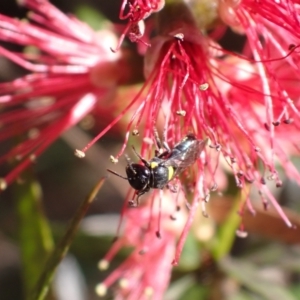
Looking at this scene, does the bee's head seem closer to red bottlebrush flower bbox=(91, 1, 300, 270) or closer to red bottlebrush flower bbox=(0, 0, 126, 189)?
red bottlebrush flower bbox=(91, 1, 300, 270)

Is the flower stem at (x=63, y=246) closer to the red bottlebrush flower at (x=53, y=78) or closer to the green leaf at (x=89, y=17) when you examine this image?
the red bottlebrush flower at (x=53, y=78)

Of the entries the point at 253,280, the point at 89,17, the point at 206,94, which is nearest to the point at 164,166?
the point at 206,94

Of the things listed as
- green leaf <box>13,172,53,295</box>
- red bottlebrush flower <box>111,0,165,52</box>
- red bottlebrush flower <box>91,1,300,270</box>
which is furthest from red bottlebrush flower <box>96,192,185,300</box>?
red bottlebrush flower <box>111,0,165,52</box>

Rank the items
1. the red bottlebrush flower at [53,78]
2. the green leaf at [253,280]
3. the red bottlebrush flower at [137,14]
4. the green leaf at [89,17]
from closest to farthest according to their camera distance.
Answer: the red bottlebrush flower at [137,14] < the red bottlebrush flower at [53,78] < the green leaf at [253,280] < the green leaf at [89,17]

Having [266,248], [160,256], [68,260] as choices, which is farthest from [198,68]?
[68,260]

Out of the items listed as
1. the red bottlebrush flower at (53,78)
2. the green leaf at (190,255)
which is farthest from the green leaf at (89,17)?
the green leaf at (190,255)

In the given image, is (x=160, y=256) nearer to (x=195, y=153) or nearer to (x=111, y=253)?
(x=111, y=253)
